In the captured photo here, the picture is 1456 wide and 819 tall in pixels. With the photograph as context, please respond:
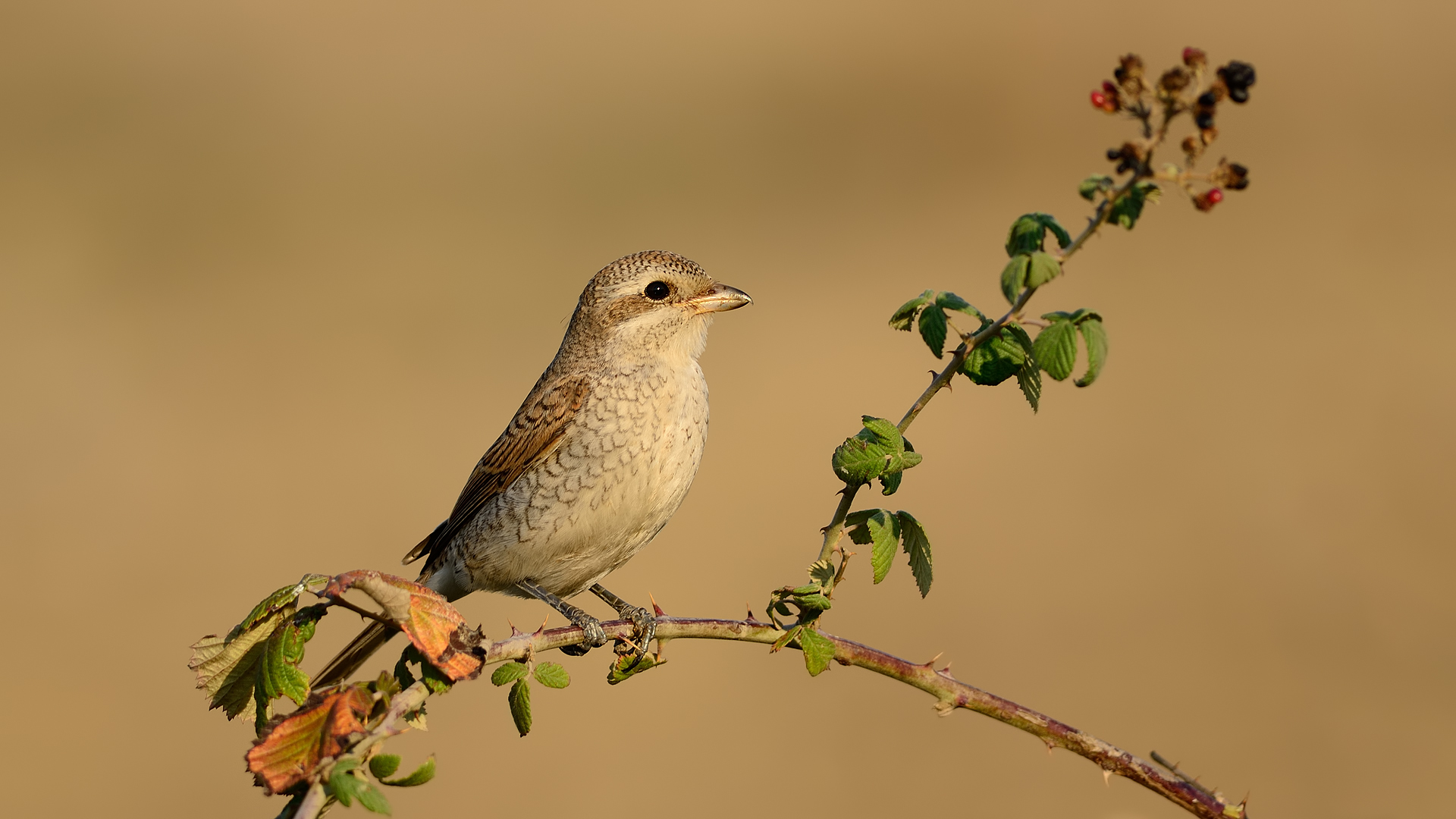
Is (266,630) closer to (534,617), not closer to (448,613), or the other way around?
(448,613)

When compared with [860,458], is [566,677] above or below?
below

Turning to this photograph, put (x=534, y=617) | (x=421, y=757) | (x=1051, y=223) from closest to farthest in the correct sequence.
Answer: (x=1051, y=223) → (x=421, y=757) → (x=534, y=617)

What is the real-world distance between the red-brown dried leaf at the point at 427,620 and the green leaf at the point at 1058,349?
1124 mm

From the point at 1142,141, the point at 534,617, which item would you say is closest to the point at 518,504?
the point at 1142,141

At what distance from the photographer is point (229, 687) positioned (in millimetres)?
2301

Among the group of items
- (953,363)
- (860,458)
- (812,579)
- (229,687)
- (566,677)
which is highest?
(953,363)

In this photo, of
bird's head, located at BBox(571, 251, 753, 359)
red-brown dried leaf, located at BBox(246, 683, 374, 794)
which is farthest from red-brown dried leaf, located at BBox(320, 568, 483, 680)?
bird's head, located at BBox(571, 251, 753, 359)

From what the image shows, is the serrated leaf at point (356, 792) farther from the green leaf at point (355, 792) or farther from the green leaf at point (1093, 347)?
the green leaf at point (1093, 347)

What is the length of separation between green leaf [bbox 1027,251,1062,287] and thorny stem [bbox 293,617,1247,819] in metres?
0.75

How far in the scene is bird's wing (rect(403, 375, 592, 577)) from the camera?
4.17 metres

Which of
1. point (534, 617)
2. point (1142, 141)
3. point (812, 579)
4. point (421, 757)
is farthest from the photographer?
point (534, 617)

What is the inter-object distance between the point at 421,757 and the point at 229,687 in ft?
19.2

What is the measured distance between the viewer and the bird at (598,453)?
3922 mm

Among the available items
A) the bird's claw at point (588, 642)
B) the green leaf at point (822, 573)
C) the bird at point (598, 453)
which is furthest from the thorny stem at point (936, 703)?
the bird at point (598, 453)
